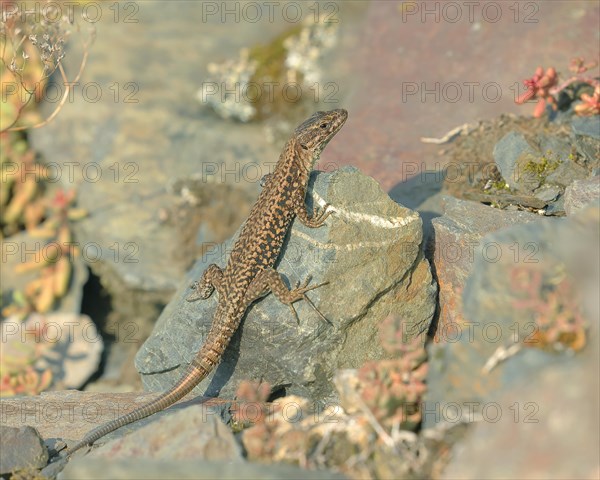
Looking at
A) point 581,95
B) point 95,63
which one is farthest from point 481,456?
point 95,63

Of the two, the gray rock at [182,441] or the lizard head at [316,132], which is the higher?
the lizard head at [316,132]

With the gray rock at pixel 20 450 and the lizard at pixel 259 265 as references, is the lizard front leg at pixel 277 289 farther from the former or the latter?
the gray rock at pixel 20 450

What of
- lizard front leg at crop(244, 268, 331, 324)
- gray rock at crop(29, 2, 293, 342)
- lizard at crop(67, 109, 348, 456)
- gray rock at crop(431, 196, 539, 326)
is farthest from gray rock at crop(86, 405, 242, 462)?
gray rock at crop(29, 2, 293, 342)

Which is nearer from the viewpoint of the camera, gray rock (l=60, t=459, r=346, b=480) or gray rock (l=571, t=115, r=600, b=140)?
gray rock (l=60, t=459, r=346, b=480)

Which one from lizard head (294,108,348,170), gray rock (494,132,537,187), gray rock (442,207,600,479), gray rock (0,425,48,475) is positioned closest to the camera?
gray rock (442,207,600,479)

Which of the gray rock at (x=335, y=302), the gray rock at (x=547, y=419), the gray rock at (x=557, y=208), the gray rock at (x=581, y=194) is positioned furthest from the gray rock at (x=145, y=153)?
the gray rock at (x=547, y=419)

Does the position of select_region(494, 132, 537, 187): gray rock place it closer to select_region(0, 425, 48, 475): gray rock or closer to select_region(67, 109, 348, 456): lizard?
select_region(67, 109, 348, 456): lizard
